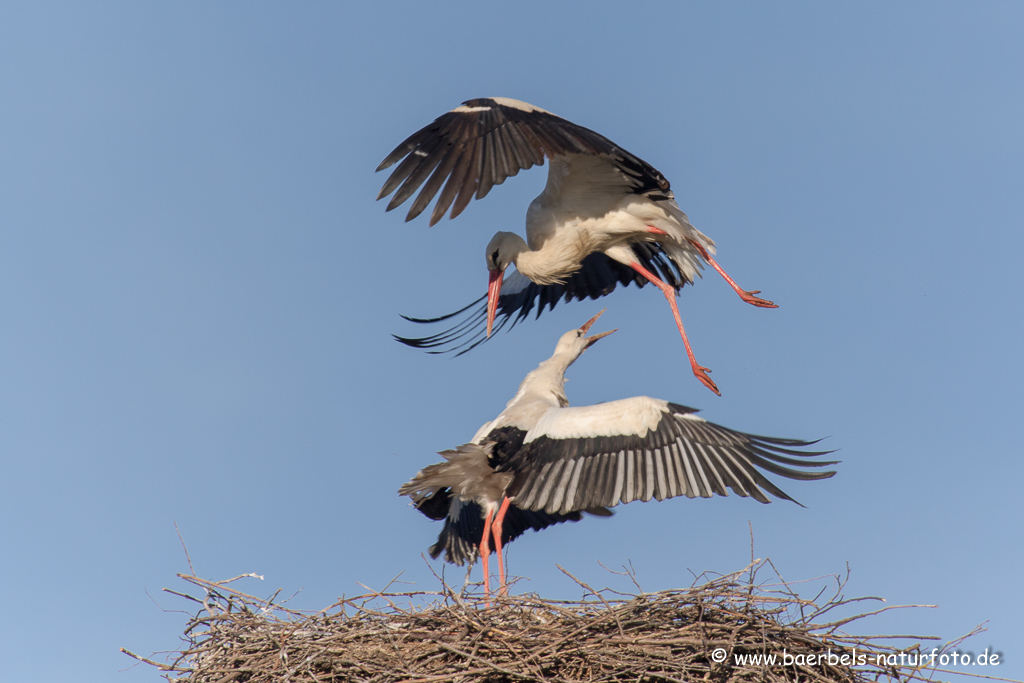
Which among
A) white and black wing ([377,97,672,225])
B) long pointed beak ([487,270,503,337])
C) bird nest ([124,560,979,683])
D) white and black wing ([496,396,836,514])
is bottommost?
bird nest ([124,560,979,683])

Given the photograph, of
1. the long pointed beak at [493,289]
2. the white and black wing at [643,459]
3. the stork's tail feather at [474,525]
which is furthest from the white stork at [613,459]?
the long pointed beak at [493,289]

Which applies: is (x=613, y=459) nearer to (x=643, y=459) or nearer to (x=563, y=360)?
(x=643, y=459)

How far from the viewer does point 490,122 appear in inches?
237

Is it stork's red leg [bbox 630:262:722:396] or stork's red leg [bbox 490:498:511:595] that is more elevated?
stork's red leg [bbox 630:262:722:396]

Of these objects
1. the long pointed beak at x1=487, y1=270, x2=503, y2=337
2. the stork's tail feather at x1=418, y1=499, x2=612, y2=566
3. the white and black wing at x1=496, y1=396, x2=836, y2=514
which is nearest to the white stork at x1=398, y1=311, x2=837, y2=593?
the white and black wing at x1=496, y1=396, x2=836, y2=514

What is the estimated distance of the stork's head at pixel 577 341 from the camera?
7637mm

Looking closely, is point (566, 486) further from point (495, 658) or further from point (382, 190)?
point (382, 190)

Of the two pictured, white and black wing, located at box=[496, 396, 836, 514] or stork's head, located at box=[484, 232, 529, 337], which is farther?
stork's head, located at box=[484, 232, 529, 337]

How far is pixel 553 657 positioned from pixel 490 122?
2883 mm

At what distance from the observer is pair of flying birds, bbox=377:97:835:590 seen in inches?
231

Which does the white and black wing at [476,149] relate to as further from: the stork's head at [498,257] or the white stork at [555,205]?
the stork's head at [498,257]

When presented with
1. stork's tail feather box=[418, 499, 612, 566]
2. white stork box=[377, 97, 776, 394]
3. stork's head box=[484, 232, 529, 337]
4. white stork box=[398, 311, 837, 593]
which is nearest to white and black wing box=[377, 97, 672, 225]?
white stork box=[377, 97, 776, 394]

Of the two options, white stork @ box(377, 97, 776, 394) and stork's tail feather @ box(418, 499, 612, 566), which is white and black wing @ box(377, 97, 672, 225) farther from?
stork's tail feather @ box(418, 499, 612, 566)

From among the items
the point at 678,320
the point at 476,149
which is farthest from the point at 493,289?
the point at 476,149
